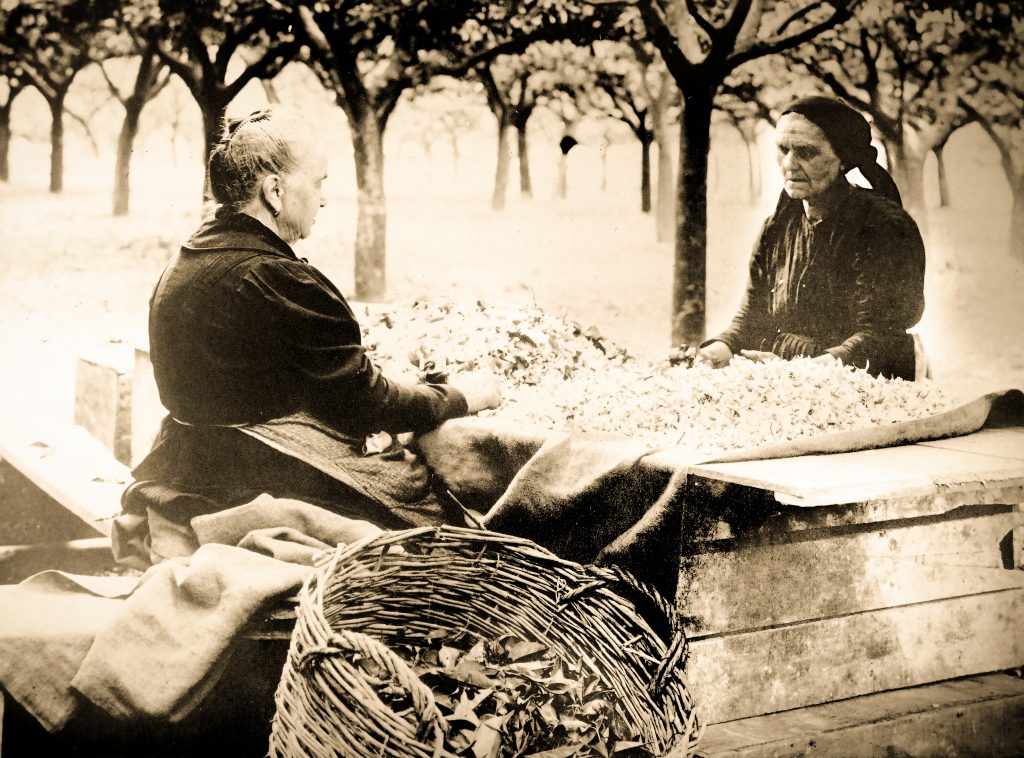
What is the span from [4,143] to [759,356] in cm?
262

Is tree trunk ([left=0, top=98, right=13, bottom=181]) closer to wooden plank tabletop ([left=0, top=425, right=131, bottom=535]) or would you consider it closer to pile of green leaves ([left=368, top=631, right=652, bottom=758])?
wooden plank tabletop ([left=0, top=425, right=131, bottom=535])

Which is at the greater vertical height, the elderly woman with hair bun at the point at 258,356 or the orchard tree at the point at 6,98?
the orchard tree at the point at 6,98

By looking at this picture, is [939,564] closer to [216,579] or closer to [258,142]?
[216,579]

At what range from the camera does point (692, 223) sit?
3.91 metres

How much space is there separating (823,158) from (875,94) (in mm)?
308

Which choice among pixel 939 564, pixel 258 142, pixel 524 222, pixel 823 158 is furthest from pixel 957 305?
pixel 258 142

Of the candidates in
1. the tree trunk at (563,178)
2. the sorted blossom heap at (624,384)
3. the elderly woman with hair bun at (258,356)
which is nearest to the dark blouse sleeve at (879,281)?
the sorted blossom heap at (624,384)

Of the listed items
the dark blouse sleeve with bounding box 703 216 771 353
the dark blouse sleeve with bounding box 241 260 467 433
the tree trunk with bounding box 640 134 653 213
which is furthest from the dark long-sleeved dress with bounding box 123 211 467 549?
the dark blouse sleeve with bounding box 703 216 771 353

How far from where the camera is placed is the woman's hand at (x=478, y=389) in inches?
138

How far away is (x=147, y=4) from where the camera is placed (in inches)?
135

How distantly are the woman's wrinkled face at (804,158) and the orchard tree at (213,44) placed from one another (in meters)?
1.71

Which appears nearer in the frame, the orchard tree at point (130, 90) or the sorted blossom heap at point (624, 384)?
the sorted blossom heap at point (624, 384)

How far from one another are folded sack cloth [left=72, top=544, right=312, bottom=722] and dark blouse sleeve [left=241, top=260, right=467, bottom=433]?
58cm

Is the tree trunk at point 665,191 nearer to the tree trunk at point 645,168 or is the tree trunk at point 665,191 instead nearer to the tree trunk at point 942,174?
the tree trunk at point 645,168
